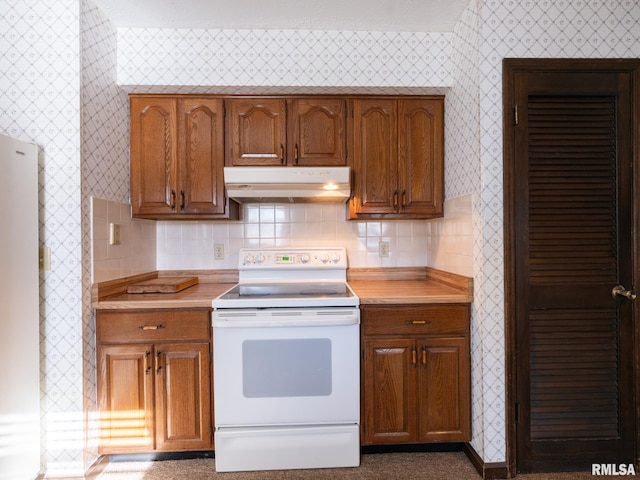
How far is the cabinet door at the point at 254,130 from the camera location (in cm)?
244

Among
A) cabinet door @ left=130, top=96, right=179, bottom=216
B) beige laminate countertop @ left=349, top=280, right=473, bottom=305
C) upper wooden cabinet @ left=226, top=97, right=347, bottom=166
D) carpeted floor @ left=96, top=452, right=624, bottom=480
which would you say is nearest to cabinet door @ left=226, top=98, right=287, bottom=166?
upper wooden cabinet @ left=226, top=97, right=347, bottom=166

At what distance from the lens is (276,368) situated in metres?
2.03

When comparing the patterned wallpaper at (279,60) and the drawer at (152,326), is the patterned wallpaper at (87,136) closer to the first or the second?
the drawer at (152,326)

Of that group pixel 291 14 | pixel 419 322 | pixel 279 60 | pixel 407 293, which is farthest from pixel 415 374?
pixel 291 14

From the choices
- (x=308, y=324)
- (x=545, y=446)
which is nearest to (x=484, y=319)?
(x=545, y=446)

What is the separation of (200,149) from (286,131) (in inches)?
21.7

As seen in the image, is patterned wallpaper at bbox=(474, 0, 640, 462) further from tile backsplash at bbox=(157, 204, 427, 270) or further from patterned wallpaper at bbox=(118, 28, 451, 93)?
tile backsplash at bbox=(157, 204, 427, 270)

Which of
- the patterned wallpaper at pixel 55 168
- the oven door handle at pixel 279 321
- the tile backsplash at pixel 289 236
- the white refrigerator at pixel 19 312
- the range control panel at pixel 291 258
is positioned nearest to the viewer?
the white refrigerator at pixel 19 312

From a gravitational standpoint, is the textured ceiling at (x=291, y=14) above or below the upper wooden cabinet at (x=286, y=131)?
above

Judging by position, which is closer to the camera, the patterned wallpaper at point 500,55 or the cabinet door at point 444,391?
the patterned wallpaper at point 500,55

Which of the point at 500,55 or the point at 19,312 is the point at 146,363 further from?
the point at 500,55

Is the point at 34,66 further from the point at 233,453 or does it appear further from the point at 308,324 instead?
the point at 233,453

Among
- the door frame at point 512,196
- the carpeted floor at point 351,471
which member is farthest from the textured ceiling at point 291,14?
the carpeted floor at point 351,471

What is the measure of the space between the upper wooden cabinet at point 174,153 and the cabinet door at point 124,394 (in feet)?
2.85
